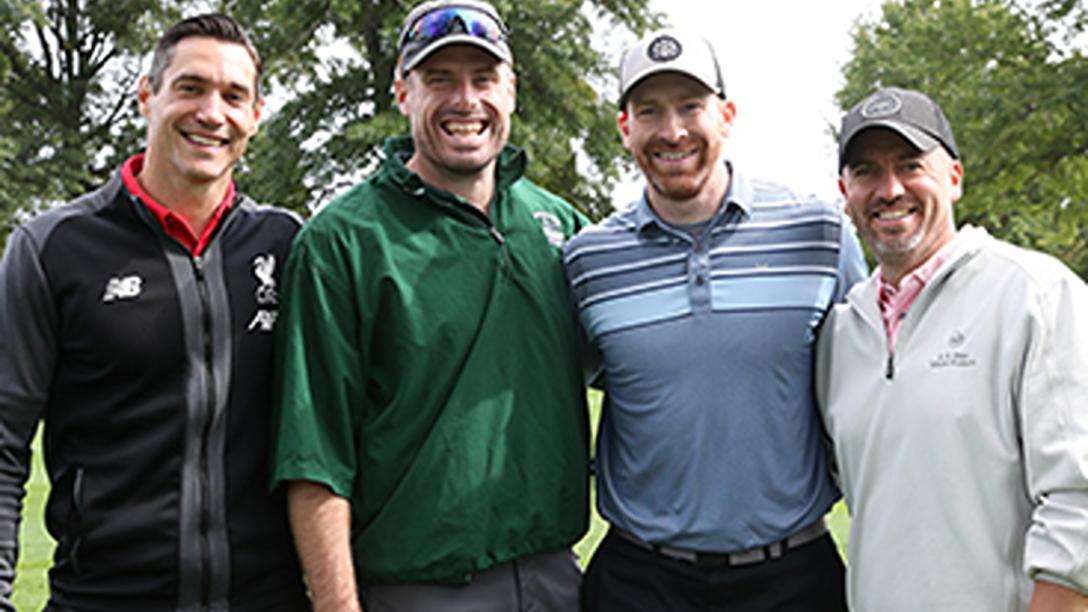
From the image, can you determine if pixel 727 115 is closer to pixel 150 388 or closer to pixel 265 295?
pixel 265 295

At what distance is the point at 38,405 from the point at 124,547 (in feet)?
1.68

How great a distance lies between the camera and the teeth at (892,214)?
333 cm

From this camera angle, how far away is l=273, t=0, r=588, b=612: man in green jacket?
3479 mm

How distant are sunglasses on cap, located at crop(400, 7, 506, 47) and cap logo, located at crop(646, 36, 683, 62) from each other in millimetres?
530

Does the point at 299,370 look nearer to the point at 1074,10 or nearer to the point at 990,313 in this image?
the point at 990,313

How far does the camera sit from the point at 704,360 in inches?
138

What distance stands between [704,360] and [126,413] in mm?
1807

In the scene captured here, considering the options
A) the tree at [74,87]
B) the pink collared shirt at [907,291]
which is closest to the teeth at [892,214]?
the pink collared shirt at [907,291]

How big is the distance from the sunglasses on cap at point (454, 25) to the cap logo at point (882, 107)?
127cm

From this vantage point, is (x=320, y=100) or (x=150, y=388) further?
(x=320, y=100)

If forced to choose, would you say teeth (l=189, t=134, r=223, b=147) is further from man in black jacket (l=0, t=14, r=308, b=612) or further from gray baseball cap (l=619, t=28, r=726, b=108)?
gray baseball cap (l=619, t=28, r=726, b=108)

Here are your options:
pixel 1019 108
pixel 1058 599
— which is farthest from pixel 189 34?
pixel 1019 108

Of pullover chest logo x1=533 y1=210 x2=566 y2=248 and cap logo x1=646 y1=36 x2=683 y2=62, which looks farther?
pullover chest logo x1=533 y1=210 x2=566 y2=248

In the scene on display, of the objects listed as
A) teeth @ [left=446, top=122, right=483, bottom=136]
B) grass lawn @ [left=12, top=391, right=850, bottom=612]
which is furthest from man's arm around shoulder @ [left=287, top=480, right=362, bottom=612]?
grass lawn @ [left=12, top=391, right=850, bottom=612]
